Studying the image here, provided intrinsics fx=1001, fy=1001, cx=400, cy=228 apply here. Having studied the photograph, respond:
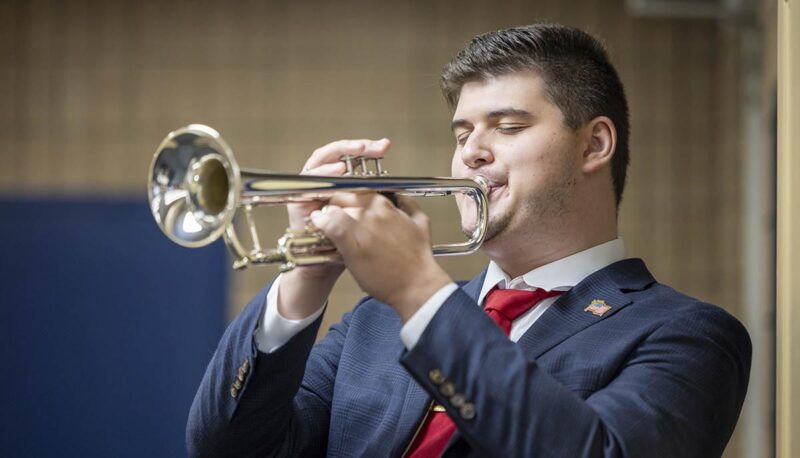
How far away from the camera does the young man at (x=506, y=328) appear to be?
5.07 ft

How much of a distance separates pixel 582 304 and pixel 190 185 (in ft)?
2.65

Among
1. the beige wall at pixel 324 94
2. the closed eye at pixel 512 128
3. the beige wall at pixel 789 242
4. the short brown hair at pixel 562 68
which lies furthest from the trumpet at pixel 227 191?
the beige wall at pixel 324 94

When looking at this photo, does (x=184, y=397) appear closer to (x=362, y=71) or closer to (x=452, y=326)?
(x=362, y=71)

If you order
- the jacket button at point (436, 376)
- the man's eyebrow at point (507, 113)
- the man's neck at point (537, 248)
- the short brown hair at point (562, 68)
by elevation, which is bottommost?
the jacket button at point (436, 376)

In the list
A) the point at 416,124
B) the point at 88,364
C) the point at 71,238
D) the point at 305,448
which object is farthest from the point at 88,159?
the point at 305,448

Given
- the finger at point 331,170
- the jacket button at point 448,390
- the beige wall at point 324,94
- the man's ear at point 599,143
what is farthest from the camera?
the beige wall at point 324,94

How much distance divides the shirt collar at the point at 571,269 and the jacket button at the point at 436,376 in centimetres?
62

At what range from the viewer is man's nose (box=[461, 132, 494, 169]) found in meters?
2.08

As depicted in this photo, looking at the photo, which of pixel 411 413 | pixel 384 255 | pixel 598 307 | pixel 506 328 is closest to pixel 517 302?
pixel 506 328

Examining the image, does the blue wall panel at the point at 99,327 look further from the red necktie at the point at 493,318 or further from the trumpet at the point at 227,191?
the trumpet at the point at 227,191

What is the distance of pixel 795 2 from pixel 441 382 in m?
0.98

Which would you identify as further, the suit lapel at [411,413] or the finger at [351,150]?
the suit lapel at [411,413]

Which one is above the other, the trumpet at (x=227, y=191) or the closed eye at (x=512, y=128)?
the closed eye at (x=512, y=128)

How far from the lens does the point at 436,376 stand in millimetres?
1534
